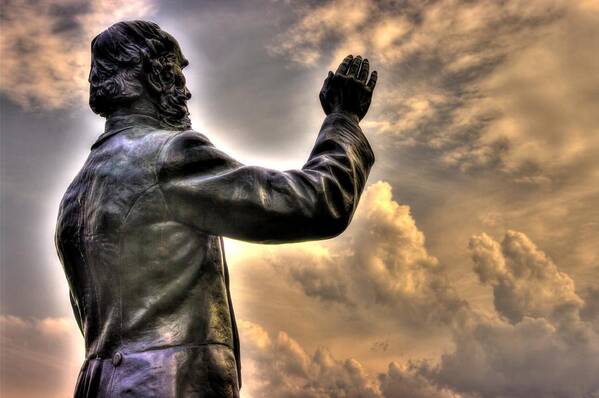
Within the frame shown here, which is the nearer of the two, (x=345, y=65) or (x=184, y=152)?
(x=184, y=152)

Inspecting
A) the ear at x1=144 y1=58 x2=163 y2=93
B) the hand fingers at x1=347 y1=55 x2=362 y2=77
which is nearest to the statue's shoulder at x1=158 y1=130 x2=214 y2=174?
the ear at x1=144 y1=58 x2=163 y2=93

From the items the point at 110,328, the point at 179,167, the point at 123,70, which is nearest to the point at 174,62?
the point at 123,70

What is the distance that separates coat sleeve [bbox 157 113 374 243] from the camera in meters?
4.63

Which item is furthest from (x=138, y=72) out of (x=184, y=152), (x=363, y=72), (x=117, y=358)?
(x=117, y=358)

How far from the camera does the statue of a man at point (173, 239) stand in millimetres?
4570

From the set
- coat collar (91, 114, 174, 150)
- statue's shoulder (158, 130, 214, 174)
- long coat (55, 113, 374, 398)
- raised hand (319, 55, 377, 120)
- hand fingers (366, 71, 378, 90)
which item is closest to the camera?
long coat (55, 113, 374, 398)

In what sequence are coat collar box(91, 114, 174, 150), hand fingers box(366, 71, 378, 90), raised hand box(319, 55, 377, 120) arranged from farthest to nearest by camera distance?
hand fingers box(366, 71, 378, 90) → raised hand box(319, 55, 377, 120) → coat collar box(91, 114, 174, 150)

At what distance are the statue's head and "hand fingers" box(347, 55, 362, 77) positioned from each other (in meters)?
1.09

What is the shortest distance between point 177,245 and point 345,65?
1.71 m

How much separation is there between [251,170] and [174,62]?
44.5 inches

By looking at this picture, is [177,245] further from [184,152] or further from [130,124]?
[130,124]

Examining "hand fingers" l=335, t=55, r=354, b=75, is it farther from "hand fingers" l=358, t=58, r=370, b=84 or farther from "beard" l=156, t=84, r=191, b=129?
"beard" l=156, t=84, r=191, b=129

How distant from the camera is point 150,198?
471 cm

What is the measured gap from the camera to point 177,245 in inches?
184
